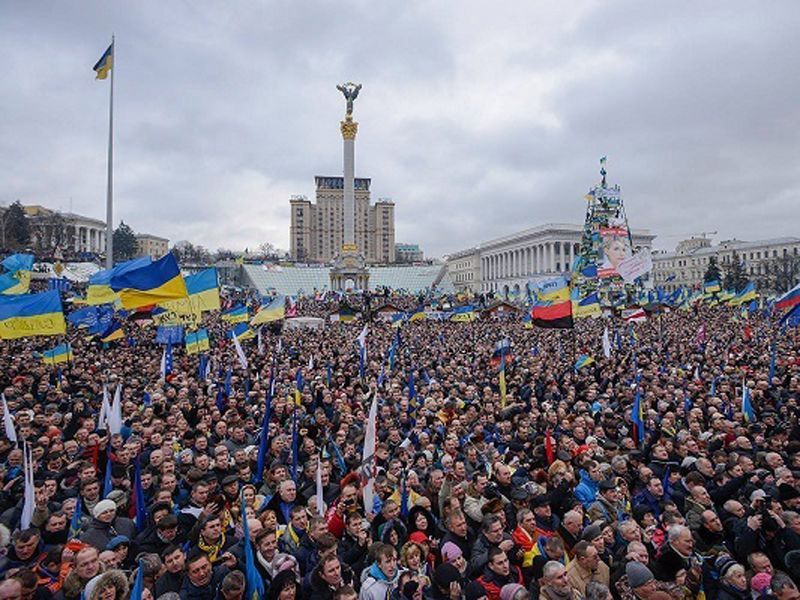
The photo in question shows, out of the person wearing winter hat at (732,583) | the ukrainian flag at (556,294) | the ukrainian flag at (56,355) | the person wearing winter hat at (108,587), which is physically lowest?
the person wearing winter hat at (732,583)

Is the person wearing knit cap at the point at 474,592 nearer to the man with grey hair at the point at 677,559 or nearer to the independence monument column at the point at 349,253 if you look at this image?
the man with grey hair at the point at 677,559

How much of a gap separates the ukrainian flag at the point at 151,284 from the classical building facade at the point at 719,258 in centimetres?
8654

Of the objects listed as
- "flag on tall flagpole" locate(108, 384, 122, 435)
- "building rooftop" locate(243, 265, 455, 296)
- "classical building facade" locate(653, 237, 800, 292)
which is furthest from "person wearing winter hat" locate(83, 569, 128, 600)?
"classical building facade" locate(653, 237, 800, 292)

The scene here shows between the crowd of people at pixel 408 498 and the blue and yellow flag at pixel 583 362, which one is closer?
the crowd of people at pixel 408 498

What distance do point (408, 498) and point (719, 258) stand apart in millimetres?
110861

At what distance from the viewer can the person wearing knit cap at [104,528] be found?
4.30 metres

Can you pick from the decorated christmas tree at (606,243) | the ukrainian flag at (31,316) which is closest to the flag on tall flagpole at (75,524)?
the ukrainian flag at (31,316)

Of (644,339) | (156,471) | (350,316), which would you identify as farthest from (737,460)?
(350,316)

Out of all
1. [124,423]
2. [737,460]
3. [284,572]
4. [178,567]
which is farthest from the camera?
[124,423]

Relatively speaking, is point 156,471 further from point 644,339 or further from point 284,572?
point 644,339

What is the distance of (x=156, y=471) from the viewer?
579cm

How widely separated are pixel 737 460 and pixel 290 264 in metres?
84.6

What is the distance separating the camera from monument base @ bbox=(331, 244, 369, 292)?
218ft

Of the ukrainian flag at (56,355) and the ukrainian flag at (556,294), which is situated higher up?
the ukrainian flag at (556,294)
